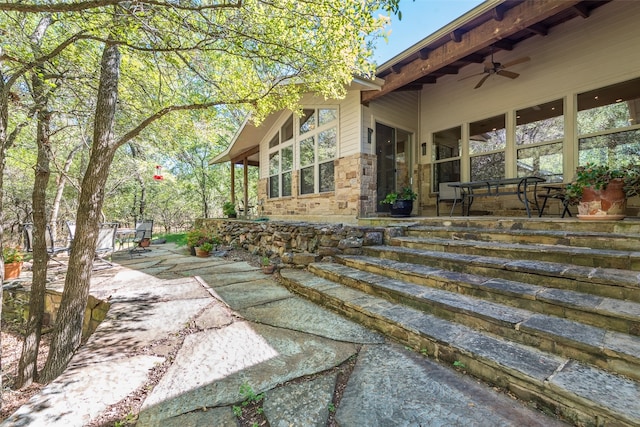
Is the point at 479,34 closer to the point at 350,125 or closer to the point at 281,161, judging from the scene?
the point at 350,125

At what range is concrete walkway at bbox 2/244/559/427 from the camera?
1.15 m

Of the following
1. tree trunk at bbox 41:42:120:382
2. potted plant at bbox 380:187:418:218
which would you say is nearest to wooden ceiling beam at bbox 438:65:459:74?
potted plant at bbox 380:187:418:218

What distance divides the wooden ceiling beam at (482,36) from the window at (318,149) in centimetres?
144

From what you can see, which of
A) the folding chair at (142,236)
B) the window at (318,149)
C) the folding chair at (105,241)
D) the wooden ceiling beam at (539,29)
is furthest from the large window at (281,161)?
the wooden ceiling beam at (539,29)

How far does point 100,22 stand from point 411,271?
11.6 ft

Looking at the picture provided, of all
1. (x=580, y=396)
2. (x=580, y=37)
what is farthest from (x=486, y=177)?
(x=580, y=396)

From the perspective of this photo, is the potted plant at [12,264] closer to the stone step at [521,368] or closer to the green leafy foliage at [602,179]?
the stone step at [521,368]

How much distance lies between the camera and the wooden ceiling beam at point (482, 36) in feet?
9.93

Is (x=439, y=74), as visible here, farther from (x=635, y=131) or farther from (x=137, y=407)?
(x=137, y=407)

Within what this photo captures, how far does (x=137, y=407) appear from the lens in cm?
122

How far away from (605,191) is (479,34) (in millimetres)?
Answer: 2501

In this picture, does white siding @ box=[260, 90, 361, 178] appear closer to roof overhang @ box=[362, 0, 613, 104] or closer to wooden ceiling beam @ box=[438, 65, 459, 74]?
roof overhang @ box=[362, 0, 613, 104]

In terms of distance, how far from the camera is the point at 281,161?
7.79 metres

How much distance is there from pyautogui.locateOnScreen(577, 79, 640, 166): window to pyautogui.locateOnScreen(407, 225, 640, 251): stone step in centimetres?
269
